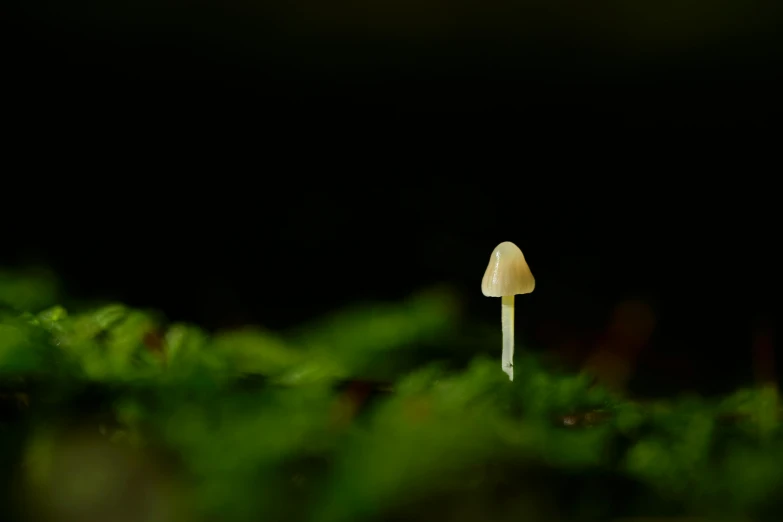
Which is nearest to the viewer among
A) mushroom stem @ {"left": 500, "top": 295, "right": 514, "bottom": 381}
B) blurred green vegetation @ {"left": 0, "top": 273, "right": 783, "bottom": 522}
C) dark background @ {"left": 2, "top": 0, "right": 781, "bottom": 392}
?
blurred green vegetation @ {"left": 0, "top": 273, "right": 783, "bottom": 522}

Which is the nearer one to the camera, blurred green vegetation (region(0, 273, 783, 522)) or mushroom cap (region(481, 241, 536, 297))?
blurred green vegetation (region(0, 273, 783, 522))

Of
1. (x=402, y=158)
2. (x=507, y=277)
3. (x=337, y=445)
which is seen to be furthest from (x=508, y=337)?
(x=402, y=158)

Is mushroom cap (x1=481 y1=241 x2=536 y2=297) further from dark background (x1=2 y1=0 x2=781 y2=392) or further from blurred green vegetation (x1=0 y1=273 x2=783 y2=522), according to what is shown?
dark background (x1=2 y1=0 x2=781 y2=392)

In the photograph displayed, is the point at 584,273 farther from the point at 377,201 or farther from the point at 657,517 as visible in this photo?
the point at 657,517

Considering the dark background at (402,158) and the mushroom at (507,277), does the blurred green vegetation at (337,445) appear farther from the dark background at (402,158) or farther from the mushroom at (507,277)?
the dark background at (402,158)

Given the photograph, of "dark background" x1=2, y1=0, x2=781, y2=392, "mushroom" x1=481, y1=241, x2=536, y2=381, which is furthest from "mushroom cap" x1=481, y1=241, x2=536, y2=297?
"dark background" x1=2, y1=0, x2=781, y2=392

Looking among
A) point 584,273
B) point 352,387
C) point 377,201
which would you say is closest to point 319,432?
point 352,387

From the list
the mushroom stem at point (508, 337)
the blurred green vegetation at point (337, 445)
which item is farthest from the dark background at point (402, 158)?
the blurred green vegetation at point (337, 445)
